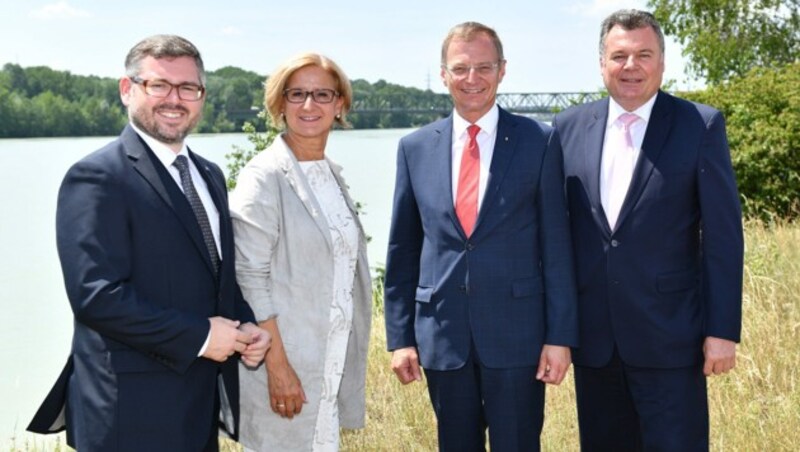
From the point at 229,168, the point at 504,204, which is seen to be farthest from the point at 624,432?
the point at 229,168

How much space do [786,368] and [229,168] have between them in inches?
205

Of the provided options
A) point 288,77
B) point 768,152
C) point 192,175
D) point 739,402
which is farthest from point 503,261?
point 768,152

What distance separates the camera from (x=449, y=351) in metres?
3.74

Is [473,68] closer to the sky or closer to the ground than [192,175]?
closer to the sky

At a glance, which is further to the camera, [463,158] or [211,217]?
[463,158]

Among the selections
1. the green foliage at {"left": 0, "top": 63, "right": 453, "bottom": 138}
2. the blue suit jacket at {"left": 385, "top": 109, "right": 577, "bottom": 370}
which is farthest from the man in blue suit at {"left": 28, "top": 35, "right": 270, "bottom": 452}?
the green foliage at {"left": 0, "top": 63, "right": 453, "bottom": 138}

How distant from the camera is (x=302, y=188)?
12.0ft

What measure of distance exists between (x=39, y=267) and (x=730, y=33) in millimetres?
17870

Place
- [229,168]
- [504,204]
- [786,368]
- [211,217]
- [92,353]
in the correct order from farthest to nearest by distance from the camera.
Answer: [229,168]
[786,368]
[504,204]
[211,217]
[92,353]

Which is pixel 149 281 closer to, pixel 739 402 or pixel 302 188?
pixel 302 188

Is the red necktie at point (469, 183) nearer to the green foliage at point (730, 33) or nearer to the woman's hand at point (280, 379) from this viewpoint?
the woman's hand at point (280, 379)

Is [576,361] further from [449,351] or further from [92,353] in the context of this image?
[92,353]

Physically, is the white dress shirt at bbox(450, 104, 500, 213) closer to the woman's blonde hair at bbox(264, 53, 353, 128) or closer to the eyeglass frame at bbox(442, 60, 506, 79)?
the eyeglass frame at bbox(442, 60, 506, 79)

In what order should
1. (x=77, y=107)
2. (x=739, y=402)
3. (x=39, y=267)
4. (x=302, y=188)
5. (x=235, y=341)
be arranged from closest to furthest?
1. (x=235, y=341)
2. (x=302, y=188)
3. (x=739, y=402)
4. (x=39, y=267)
5. (x=77, y=107)
